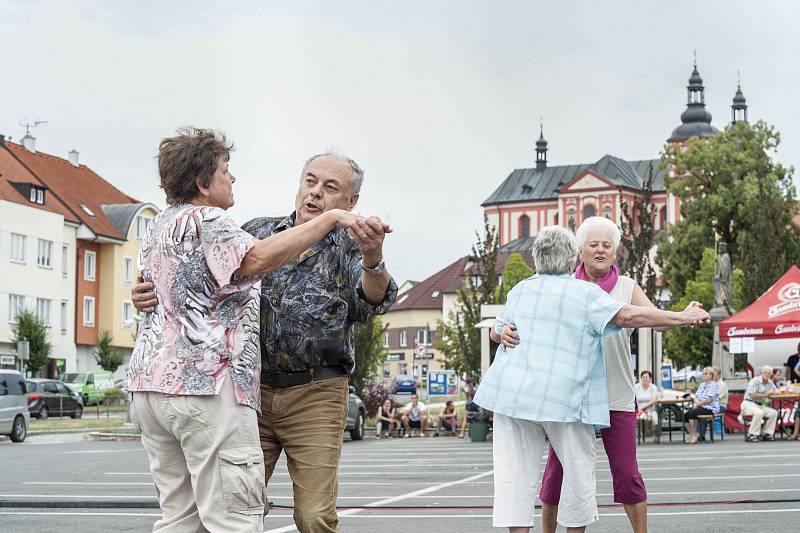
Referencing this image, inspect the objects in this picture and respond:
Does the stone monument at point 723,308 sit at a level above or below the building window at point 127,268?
below

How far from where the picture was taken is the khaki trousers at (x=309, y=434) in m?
6.01

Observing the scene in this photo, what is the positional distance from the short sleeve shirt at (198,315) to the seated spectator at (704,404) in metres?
23.4

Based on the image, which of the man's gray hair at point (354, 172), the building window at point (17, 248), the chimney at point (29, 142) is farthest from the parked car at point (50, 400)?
the man's gray hair at point (354, 172)

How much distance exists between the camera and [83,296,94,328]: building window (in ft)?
271

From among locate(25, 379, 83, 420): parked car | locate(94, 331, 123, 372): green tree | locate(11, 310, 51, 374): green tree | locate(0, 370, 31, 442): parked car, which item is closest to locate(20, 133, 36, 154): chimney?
locate(94, 331, 123, 372): green tree

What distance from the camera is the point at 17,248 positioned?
74562mm

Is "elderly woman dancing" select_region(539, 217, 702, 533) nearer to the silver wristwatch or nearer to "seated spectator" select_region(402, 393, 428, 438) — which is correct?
the silver wristwatch

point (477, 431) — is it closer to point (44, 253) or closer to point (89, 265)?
point (44, 253)

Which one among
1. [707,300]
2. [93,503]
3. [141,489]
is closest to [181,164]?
[93,503]

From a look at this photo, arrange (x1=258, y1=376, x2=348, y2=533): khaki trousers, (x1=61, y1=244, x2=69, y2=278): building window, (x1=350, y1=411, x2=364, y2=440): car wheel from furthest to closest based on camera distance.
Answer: (x1=61, y1=244, x2=69, y2=278): building window
(x1=350, y1=411, x2=364, y2=440): car wheel
(x1=258, y1=376, x2=348, y2=533): khaki trousers

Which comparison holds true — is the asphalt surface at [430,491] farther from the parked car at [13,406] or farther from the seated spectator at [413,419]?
the seated spectator at [413,419]

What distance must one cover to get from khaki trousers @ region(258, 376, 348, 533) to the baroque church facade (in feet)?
439

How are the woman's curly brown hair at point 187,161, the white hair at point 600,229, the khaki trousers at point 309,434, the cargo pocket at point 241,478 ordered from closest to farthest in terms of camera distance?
the cargo pocket at point 241,478, the woman's curly brown hair at point 187,161, the khaki trousers at point 309,434, the white hair at point 600,229

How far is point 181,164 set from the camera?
5445 millimetres
